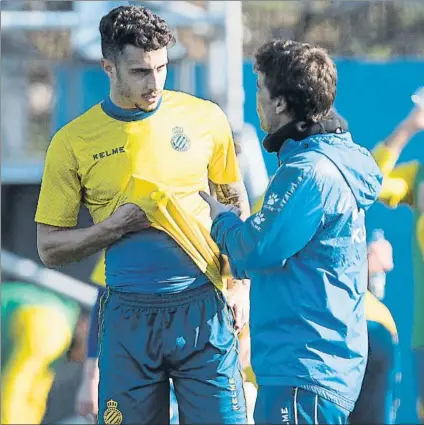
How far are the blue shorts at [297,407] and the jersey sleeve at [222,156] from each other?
2.87 ft

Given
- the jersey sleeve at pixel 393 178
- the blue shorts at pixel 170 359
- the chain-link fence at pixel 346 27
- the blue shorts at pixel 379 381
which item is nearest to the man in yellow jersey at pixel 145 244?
the blue shorts at pixel 170 359

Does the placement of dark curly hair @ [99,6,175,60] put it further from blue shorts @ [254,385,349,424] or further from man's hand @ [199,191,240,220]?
blue shorts @ [254,385,349,424]

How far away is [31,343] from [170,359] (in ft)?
6.76

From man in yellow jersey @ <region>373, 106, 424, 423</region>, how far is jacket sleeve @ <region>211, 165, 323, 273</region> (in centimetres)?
141

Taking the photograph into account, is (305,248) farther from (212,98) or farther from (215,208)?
(212,98)

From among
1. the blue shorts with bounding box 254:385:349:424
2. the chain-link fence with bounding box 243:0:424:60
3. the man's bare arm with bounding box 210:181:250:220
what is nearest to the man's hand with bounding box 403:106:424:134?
the man's bare arm with bounding box 210:181:250:220

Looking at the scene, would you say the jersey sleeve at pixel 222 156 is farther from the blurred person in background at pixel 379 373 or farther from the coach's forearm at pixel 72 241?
the blurred person in background at pixel 379 373

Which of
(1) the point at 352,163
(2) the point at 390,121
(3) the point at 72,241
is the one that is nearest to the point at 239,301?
(3) the point at 72,241

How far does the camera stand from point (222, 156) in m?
3.48

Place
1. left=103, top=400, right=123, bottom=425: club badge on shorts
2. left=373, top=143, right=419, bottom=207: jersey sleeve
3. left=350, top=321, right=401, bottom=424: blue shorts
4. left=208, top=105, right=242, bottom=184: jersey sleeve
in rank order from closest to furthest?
left=103, top=400, right=123, bottom=425: club badge on shorts → left=208, top=105, right=242, bottom=184: jersey sleeve → left=350, top=321, right=401, bottom=424: blue shorts → left=373, top=143, right=419, bottom=207: jersey sleeve

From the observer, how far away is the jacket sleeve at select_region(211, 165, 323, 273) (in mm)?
2758

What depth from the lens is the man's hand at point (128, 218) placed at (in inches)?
127

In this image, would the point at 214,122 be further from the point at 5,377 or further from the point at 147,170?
the point at 5,377

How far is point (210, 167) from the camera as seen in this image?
3486 millimetres
